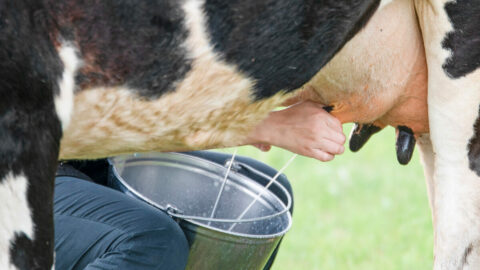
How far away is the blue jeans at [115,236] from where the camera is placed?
215cm

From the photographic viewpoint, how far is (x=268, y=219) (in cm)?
244

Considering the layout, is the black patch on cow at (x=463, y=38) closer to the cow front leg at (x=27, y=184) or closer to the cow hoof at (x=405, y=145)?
the cow hoof at (x=405, y=145)

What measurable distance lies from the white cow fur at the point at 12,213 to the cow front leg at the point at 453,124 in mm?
1024

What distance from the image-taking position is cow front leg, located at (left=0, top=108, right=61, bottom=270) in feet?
5.04

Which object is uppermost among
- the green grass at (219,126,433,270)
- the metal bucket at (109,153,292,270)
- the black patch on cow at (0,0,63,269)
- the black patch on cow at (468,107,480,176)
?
the black patch on cow at (0,0,63,269)

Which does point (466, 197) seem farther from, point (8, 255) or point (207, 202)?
point (8, 255)

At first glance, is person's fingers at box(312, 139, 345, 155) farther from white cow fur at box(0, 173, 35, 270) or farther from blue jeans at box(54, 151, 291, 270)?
white cow fur at box(0, 173, 35, 270)

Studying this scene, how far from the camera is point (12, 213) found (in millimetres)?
1572

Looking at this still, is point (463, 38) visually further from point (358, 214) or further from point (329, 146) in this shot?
point (358, 214)

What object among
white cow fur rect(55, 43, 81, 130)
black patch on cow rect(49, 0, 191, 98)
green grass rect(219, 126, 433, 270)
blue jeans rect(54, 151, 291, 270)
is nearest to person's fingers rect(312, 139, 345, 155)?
blue jeans rect(54, 151, 291, 270)

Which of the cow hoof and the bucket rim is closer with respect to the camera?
the bucket rim

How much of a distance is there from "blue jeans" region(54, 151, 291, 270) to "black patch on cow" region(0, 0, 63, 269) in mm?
531

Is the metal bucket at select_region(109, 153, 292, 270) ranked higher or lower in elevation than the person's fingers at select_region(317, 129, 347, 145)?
lower

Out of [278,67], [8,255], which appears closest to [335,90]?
[278,67]
